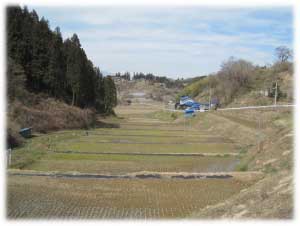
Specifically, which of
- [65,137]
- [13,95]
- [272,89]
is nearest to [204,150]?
[65,137]

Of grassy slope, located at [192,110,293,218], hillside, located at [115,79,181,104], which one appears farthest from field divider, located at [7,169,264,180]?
hillside, located at [115,79,181,104]

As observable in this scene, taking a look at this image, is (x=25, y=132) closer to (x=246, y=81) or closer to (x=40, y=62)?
(x=40, y=62)

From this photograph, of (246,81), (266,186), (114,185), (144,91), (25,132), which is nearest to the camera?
(266,186)

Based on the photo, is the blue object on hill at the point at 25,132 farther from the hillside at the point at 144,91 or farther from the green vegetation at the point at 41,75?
the hillside at the point at 144,91

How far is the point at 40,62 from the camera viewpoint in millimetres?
40500

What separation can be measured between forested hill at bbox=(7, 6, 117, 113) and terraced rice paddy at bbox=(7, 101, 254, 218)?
12788 mm

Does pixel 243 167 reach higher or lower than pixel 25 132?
lower

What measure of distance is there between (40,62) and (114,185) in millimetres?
28032

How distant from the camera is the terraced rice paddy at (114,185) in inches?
449

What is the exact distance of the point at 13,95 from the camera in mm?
34000

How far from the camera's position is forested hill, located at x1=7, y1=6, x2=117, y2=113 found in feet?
120

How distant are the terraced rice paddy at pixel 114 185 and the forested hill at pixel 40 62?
12.8m

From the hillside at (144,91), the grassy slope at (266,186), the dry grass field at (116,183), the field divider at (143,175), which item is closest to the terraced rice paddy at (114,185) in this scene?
the dry grass field at (116,183)

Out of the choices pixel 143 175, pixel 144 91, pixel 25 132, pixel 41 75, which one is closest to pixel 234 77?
pixel 41 75
